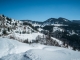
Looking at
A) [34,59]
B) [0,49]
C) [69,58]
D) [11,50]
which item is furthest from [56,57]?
[0,49]

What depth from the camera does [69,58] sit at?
7.47 meters

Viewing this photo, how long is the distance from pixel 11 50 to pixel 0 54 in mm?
1128

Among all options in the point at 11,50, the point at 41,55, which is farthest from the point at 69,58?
the point at 11,50

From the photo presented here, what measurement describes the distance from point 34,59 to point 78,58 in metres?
3.55

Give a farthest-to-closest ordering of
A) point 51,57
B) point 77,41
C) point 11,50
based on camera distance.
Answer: point 77,41
point 11,50
point 51,57

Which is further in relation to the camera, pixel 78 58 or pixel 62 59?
pixel 78 58

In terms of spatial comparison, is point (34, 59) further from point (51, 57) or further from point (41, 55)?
point (51, 57)

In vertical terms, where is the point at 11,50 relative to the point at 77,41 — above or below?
above

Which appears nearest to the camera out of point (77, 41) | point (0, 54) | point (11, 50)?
point (0, 54)

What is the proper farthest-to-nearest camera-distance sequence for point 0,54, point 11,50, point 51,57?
point 11,50
point 0,54
point 51,57

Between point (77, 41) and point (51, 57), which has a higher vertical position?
point (51, 57)

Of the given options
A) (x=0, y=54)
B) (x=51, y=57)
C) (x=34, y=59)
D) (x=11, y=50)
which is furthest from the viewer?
(x=11, y=50)

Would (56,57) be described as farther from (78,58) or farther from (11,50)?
(11,50)

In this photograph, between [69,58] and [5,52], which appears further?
[5,52]
